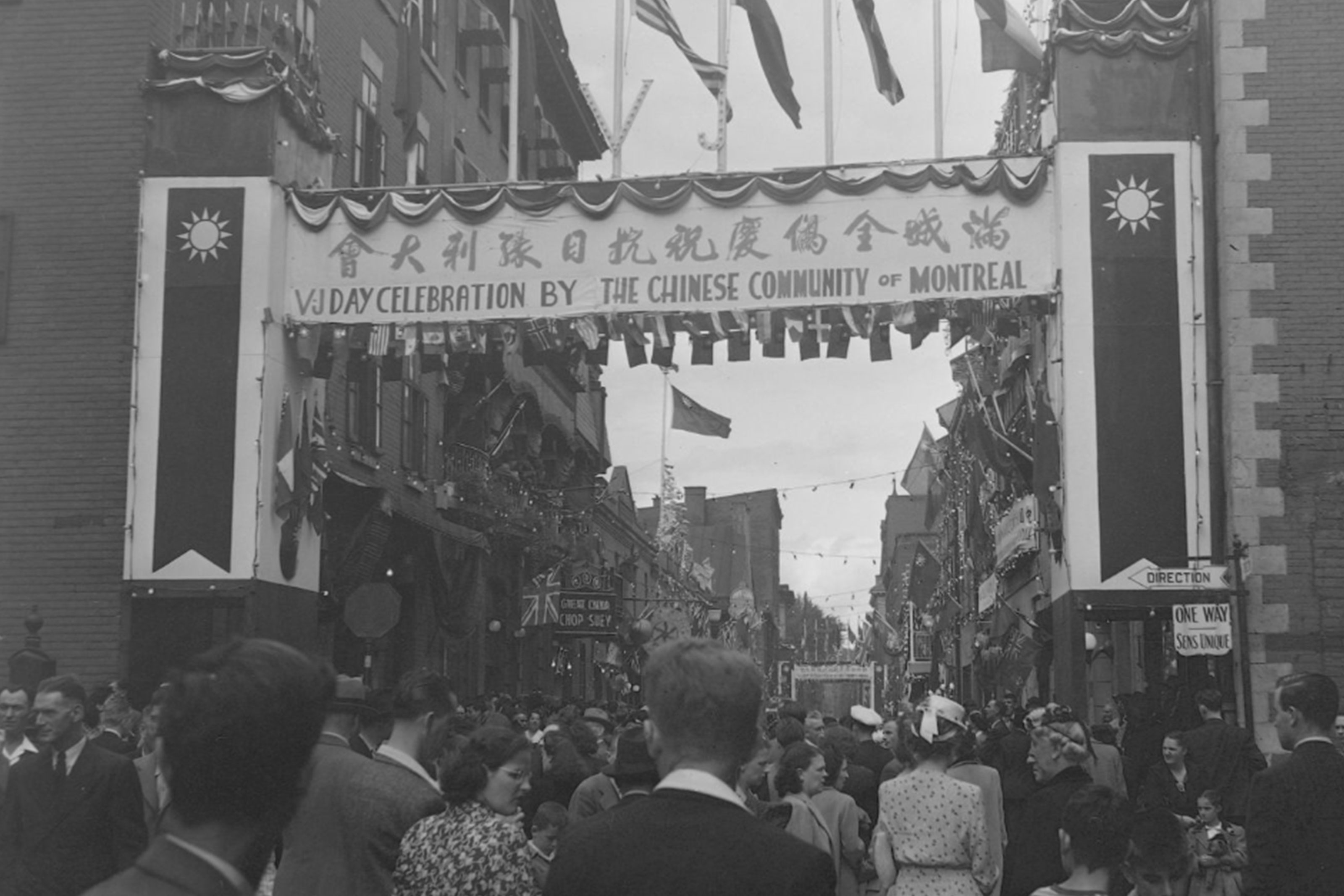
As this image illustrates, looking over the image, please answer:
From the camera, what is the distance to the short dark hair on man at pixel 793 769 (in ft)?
29.1

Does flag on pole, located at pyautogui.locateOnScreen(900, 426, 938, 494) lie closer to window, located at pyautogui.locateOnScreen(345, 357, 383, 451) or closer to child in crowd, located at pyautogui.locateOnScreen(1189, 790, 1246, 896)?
window, located at pyautogui.locateOnScreen(345, 357, 383, 451)

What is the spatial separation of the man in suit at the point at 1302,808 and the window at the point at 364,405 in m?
16.5

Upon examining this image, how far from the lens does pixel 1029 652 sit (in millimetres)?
27328

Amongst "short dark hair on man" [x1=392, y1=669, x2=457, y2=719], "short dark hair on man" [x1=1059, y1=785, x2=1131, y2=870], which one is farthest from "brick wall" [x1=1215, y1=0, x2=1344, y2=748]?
"short dark hair on man" [x1=392, y1=669, x2=457, y2=719]

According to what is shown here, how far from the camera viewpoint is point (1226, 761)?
10.2 m

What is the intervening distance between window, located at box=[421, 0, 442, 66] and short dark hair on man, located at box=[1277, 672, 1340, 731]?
75.3 ft

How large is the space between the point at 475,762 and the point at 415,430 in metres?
21.3

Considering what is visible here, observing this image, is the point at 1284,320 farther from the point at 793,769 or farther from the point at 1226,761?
the point at 793,769

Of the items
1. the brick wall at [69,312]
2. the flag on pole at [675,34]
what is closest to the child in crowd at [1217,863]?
the brick wall at [69,312]

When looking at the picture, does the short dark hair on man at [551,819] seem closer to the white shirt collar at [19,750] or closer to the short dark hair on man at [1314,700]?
the white shirt collar at [19,750]

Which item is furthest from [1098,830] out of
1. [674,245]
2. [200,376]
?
[200,376]

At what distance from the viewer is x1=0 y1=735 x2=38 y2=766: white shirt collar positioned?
9109mm

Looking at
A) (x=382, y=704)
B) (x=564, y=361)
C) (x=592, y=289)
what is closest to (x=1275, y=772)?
(x=382, y=704)

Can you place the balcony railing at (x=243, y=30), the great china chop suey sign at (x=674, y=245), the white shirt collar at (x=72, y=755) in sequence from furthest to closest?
the balcony railing at (x=243, y=30)
the great china chop suey sign at (x=674, y=245)
the white shirt collar at (x=72, y=755)
